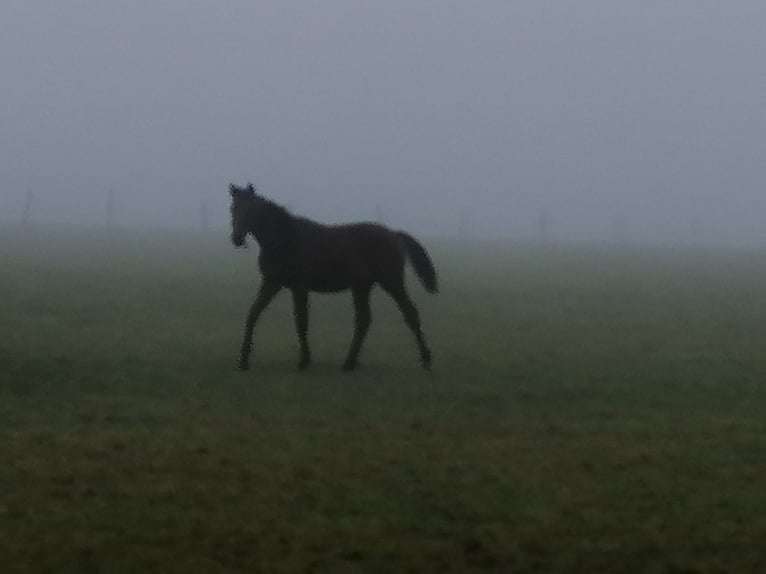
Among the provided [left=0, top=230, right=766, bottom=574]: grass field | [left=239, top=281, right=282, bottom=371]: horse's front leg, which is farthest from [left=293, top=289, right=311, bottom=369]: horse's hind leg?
[left=0, top=230, right=766, bottom=574]: grass field

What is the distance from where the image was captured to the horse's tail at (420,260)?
14484mm

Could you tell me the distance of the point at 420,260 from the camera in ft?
47.8

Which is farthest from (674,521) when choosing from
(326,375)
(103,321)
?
(103,321)

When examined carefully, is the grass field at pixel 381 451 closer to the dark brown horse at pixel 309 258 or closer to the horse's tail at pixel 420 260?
the dark brown horse at pixel 309 258

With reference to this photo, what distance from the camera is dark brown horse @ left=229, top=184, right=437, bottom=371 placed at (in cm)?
1391

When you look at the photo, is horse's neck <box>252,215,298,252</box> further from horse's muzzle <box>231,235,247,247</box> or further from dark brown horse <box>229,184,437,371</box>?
horse's muzzle <box>231,235,247,247</box>

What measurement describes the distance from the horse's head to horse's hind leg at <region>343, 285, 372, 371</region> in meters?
1.44

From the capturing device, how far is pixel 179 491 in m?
7.51

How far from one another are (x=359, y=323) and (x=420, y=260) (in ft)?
3.48

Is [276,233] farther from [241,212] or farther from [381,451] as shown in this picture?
[381,451]

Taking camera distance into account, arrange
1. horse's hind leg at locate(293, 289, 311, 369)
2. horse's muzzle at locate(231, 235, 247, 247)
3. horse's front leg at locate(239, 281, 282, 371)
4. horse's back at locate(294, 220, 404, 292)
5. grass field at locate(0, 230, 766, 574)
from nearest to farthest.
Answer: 1. grass field at locate(0, 230, 766, 574)
2. horse's muzzle at locate(231, 235, 247, 247)
3. horse's front leg at locate(239, 281, 282, 371)
4. horse's back at locate(294, 220, 404, 292)
5. horse's hind leg at locate(293, 289, 311, 369)

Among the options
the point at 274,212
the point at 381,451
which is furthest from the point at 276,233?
the point at 381,451

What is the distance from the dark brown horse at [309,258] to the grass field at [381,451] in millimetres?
709

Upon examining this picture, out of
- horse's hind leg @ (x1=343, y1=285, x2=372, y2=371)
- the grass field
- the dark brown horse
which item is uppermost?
the dark brown horse
